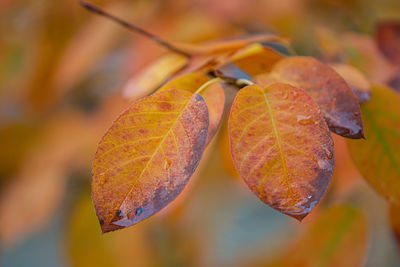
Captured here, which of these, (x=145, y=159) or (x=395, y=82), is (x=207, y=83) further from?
(x=395, y=82)

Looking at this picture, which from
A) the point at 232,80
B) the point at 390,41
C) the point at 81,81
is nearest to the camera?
the point at 232,80

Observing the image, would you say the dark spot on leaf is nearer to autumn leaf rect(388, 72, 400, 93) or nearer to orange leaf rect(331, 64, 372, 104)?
orange leaf rect(331, 64, 372, 104)

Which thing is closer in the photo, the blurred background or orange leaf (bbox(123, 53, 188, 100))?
orange leaf (bbox(123, 53, 188, 100))

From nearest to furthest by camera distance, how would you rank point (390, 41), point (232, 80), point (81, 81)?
1. point (232, 80)
2. point (390, 41)
3. point (81, 81)

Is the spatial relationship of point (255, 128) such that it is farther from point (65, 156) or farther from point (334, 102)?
point (65, 156)

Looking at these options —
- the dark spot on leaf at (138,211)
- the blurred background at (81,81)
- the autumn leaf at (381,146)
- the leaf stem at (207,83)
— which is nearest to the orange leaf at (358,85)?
the autumn leaf at (381,146)

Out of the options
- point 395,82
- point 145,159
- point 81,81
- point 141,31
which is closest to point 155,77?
point 141,31

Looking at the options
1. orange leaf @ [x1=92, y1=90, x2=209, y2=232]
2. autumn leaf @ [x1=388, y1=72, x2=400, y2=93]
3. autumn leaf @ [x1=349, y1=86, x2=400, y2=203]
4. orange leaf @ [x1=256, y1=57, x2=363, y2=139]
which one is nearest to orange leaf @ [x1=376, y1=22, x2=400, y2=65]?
autumn leaf @ [x1=388, y1=72, x2=400, y2=93]
